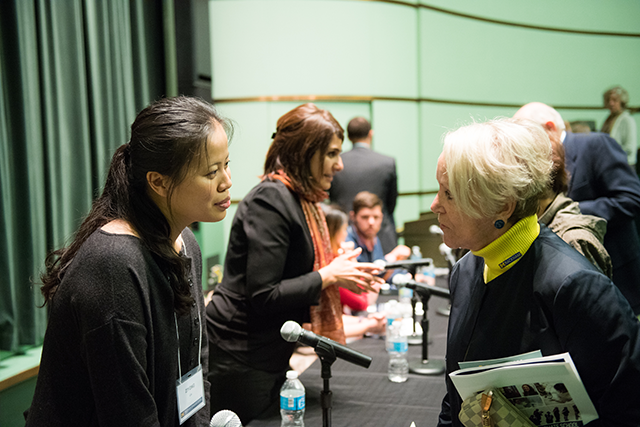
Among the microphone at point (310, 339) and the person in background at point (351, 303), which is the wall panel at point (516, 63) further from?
the microphone at point (310, 339)

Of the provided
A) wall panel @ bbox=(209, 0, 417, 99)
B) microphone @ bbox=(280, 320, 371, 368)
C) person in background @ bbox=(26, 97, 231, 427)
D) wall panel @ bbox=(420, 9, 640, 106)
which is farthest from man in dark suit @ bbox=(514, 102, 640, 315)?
wall panel @ bbox=(420, 9, 640, 106)

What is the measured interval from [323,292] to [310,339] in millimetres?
765

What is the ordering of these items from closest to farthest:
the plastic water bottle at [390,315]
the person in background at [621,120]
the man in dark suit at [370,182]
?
the plastic water bottle at [390,315], the man in dark suit at [370,182], the person in background at [621,120]

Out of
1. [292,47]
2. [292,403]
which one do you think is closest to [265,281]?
[292,403]

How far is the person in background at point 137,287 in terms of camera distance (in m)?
0.96

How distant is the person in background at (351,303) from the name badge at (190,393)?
1.06 m

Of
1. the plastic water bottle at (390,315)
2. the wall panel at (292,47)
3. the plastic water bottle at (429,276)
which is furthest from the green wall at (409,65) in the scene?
the plastic water bottle at (390,315)

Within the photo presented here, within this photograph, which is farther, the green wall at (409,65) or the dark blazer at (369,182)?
the green wall at (409,65)

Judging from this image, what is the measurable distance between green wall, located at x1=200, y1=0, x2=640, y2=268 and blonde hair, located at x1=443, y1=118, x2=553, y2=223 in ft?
8.05

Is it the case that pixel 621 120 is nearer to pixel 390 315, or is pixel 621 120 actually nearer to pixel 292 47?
pixel 292 47

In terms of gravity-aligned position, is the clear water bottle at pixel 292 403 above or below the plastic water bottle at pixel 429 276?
above

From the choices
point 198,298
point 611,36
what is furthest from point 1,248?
point 611,36

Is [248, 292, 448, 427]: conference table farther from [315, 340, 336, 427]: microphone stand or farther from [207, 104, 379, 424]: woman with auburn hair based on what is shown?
[315, 340, 336, 427]: microphone stand

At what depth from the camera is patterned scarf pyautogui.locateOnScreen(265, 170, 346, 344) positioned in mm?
1967
